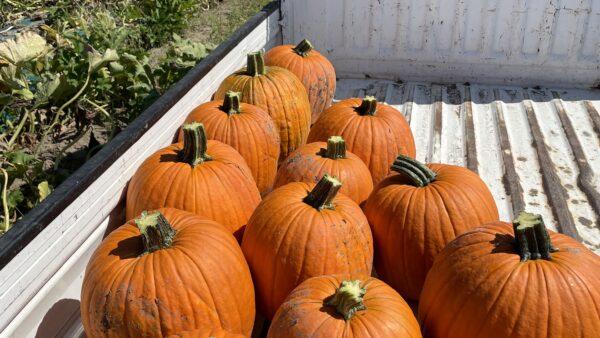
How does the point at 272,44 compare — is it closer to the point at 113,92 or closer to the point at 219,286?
the point at 113,92

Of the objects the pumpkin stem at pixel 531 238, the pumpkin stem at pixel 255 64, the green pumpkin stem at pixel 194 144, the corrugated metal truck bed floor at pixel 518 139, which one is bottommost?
the corrugated metal truck bed floor at pixel 518 139

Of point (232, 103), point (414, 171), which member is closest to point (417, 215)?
point (414, 171)

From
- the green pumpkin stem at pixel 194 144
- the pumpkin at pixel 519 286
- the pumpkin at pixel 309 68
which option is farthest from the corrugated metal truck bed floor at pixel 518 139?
the green pumpkin stem at pixel 194 144

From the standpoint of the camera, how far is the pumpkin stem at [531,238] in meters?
1.82

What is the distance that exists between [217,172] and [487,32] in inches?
129

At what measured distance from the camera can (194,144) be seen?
240 cm

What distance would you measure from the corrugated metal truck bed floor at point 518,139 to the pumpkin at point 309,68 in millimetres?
751

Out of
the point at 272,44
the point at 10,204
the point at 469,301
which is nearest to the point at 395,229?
the point at 469,301

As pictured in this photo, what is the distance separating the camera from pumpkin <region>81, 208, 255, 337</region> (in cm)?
186

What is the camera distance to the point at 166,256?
1.92m

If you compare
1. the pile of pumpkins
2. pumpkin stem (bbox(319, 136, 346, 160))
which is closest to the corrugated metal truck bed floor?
the pile of pumpkins

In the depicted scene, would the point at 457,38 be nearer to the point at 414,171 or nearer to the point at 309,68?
the point at 309,68

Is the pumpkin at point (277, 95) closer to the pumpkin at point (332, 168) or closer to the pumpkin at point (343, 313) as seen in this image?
the pumpkin at point (332, 168)

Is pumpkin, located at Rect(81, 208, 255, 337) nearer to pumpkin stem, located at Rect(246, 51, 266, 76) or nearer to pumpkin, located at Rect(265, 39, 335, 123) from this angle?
pumpkin stem, located at Rect(246, 51, 266, 76)
